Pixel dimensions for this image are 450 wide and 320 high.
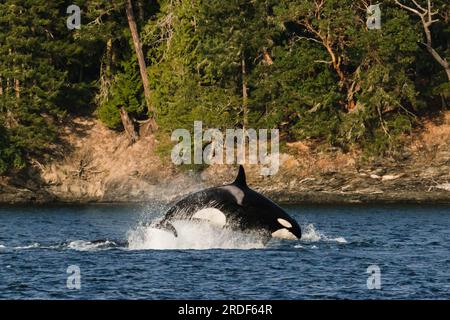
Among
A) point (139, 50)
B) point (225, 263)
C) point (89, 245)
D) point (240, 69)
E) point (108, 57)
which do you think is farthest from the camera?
point (108, 57)

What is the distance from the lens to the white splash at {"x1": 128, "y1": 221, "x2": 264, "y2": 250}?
41859 millimetres

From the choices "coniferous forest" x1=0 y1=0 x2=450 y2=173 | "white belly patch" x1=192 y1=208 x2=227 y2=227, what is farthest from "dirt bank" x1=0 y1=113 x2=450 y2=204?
"white belly patch" x1=192 y1=208 x2=227 y2=227

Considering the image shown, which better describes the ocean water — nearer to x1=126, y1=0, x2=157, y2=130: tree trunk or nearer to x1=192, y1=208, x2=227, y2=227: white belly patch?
x1=192, y1=208, x2=227, y2=227: white belly patch

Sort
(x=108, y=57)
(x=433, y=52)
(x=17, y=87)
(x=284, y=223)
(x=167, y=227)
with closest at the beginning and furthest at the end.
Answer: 1. (x=284, y=223)
2. (x=167, y=227)
3. (x=433, y=52)
4. (x=17, y=87)
5. (x=108, y=57)

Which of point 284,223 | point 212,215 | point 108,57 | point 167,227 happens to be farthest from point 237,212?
point 108,57

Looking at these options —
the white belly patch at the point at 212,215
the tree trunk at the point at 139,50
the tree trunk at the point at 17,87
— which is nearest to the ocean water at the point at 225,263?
the white belly patch at the point at 212,215

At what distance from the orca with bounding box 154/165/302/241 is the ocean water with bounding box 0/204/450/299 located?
97 cm

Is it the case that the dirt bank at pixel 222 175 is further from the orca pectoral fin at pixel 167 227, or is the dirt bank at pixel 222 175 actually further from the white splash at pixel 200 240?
the orca pectoral fin at pixel 167 227

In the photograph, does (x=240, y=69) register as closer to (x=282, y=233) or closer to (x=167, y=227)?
Answer: (x=167, y=227)

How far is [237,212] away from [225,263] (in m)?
1.65

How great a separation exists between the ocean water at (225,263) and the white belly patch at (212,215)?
3.16 feet

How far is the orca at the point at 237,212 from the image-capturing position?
39375mm

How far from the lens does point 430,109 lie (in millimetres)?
75938

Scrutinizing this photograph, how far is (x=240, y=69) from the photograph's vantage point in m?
76.3
